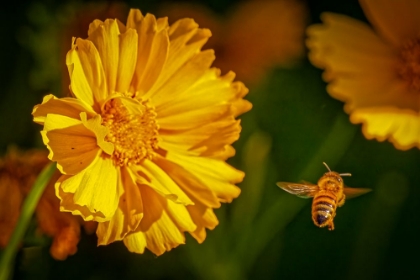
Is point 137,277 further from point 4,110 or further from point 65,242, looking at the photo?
point 4,110

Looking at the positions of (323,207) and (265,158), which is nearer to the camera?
(323,207)

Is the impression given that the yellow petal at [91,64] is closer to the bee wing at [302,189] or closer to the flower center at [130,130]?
the flower center at [130,130]

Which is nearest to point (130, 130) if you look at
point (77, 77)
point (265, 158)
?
point (77, 77)

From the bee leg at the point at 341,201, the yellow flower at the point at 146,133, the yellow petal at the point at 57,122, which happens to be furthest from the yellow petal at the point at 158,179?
the bee leg at the point at 341,201

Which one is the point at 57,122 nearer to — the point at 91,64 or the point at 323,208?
the point at 91,64

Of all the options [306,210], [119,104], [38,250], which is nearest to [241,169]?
Answer: [306,210]

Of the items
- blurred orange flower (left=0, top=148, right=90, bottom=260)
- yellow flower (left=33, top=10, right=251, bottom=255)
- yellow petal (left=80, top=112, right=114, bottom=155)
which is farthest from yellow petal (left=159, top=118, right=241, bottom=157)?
blurred orange flower (left=0, top=148, right=90, bottom=260)
